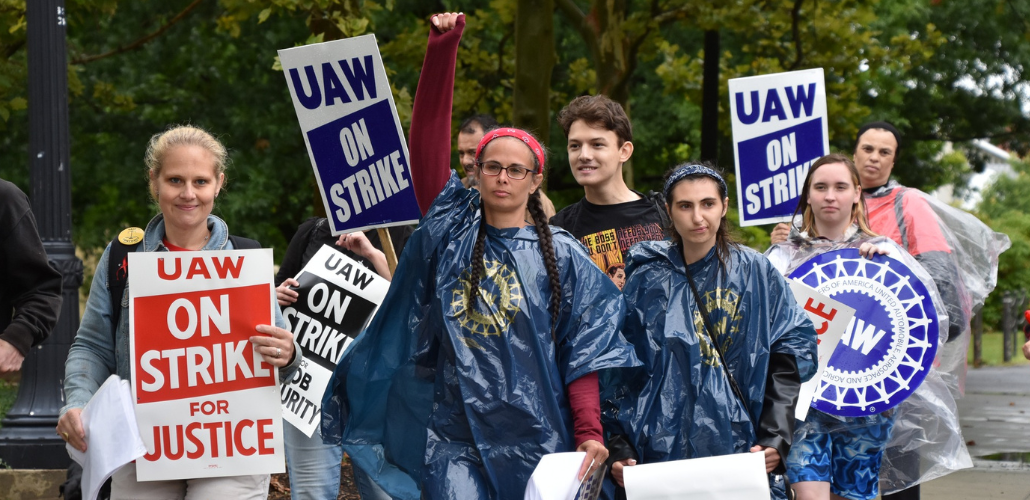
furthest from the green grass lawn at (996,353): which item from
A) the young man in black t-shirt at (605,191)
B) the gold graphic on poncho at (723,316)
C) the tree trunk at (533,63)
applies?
the gold graphic on poncho at (723,316)

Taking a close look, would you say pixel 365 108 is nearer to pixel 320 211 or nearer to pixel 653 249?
pixel 653 249

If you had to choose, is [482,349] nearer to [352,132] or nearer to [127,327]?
[127,327]

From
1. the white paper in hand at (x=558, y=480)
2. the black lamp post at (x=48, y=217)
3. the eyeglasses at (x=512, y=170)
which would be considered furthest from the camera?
the black lamp post at (x=48, y=217)

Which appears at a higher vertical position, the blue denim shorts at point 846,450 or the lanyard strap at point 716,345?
the lanyard strap at point 716,345

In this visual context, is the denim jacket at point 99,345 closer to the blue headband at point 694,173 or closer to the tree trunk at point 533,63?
the blue headband at point 694,173

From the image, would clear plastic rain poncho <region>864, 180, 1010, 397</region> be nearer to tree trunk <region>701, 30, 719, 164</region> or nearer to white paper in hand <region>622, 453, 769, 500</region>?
white paper in hand <region>622, 453, 769, 500</region>

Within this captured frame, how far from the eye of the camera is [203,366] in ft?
11.9

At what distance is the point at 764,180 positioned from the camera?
6.76 meters

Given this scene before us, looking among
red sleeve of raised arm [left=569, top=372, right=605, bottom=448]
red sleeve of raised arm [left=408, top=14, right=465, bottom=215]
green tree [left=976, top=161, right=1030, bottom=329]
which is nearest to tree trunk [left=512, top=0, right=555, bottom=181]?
red sleeve of raised arm [left=408, top=14, right=465, bottom=215]

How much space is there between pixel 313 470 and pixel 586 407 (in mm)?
1734

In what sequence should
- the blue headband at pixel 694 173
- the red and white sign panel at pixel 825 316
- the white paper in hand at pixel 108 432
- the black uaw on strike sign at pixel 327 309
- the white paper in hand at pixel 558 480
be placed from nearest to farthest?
the white paper in hand at pixel 558 480, the white paper in hand at pixel 108 432, the blue headband at pixel 694 173, the red and white sign panel at pixel 825 316, the black uaw on strike sign at pixel 327 309

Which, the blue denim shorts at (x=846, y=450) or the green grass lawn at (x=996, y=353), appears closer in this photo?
the blue denim shorts at (x=846, y=450)

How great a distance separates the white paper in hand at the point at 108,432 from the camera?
3.40 m

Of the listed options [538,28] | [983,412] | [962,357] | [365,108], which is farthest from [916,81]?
[365,108]
